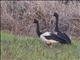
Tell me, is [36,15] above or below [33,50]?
above

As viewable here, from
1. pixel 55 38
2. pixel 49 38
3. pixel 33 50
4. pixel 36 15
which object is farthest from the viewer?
pixel 36 15

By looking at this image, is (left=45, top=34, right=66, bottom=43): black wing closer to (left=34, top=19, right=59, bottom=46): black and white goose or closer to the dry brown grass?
(left=34, top=19, right=59, bottom=46): black and white goose

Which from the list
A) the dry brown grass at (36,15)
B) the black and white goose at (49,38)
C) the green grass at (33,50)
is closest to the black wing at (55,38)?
the black and white goose at (49,38)

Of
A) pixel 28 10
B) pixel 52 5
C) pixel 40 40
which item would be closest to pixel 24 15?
pixel 28 10

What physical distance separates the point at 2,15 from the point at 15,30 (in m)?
1.15

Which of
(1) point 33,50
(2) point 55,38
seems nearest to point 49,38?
(2) point 55,38

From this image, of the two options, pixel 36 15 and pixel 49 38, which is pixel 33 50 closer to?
pixel 49 38

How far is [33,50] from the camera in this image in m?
10.8

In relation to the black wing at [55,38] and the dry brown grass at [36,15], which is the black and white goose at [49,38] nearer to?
the black wing at [55,38]

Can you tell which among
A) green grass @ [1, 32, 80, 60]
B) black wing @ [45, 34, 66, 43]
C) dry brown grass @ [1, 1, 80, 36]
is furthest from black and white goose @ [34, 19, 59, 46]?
dry brown grass @ [1, 1, 80, 36]

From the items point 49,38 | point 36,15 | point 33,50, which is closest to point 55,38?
point 49,38

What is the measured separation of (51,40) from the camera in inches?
476

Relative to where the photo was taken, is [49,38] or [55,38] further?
[49,38]

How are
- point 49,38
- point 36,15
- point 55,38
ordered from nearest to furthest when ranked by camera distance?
point 55,38
point 49,38
point 36,15
